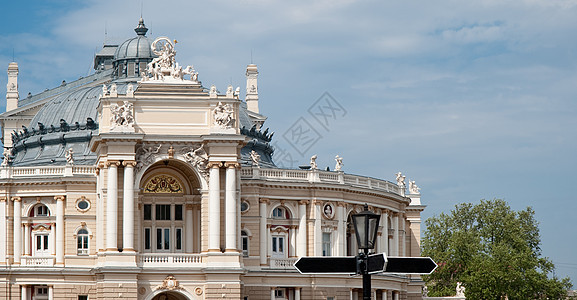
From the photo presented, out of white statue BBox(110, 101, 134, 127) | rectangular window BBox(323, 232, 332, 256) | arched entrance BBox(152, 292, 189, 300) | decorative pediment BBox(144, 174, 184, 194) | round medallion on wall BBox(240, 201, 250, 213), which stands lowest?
arched entrance BBox(152, 292, 189, 300)

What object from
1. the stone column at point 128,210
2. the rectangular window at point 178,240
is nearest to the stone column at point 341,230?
the rectangular window at point 178,240

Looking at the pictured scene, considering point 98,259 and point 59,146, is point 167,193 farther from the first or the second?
point 59,146

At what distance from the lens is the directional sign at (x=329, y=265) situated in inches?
1049

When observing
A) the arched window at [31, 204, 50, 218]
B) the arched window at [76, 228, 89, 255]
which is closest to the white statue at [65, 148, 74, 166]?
the arched window at [31, 204, 50, 218]

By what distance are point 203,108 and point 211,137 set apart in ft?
8.56

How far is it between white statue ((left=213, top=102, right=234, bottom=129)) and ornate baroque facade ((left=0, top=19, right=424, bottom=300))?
9cm

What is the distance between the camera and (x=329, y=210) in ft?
275

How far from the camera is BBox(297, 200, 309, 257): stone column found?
82.4 metres

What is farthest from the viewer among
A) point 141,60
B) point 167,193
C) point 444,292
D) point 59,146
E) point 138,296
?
point 444,292

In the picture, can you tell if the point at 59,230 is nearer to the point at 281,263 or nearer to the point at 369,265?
the point at 281,263

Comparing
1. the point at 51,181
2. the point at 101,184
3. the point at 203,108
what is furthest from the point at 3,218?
the point at 203,108

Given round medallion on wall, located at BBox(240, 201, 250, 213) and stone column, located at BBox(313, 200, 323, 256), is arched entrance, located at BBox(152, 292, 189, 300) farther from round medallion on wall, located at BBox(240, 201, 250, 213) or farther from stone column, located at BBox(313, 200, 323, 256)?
stone column, located at BBox(313, 200, 323, 256)

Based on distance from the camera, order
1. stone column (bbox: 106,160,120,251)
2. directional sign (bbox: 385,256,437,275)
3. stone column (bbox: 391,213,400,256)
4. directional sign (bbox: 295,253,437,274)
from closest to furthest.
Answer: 1. directional sign (bbox: 295,253,437,274)
2. directional sign (bbox: 385,256,437,275)
3. stone column (bbox: 106,160,120,251)
4. stone column (bbox: 391,213,400,256)

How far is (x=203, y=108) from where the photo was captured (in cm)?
7588
